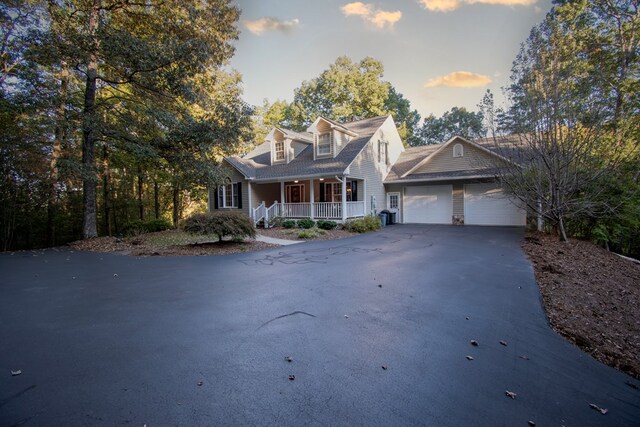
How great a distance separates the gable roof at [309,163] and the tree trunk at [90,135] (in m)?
7.56

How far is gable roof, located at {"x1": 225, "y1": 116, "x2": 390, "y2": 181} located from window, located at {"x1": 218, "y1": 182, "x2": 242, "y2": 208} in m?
1.52

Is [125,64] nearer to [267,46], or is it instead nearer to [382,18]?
[267,46]

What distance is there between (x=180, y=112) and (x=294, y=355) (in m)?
13.1

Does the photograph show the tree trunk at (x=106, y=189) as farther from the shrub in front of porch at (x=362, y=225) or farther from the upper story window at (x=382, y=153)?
the upper story window at (x=382, y=153)

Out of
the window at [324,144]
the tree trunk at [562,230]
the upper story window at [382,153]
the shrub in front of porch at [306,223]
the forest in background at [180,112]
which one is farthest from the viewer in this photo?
the upper story window at [382,153]

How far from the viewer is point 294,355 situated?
2.99 metres

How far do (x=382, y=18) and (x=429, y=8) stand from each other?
2258 millimetres

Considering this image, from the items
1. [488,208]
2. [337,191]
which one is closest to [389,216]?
[337,191]

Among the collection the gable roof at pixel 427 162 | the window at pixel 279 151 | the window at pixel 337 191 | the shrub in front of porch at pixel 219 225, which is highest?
the window at pixel 279 151

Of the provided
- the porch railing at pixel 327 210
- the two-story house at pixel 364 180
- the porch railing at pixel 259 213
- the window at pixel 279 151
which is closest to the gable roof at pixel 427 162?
the two-story house at pixel 364 180

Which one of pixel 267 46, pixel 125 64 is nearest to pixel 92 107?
pixel 125 64

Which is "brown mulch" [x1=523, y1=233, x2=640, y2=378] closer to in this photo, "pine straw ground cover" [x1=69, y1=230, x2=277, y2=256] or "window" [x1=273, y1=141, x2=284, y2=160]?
"pine straw ground cover" [x1=69, y1=230, x2=277, y2=256]

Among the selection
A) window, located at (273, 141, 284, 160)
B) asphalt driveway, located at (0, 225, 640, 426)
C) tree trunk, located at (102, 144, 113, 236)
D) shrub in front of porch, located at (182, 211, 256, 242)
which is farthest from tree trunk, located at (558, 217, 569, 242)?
tree trunk, located at (102, 144, 113, 236)

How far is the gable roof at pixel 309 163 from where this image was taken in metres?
15.5
